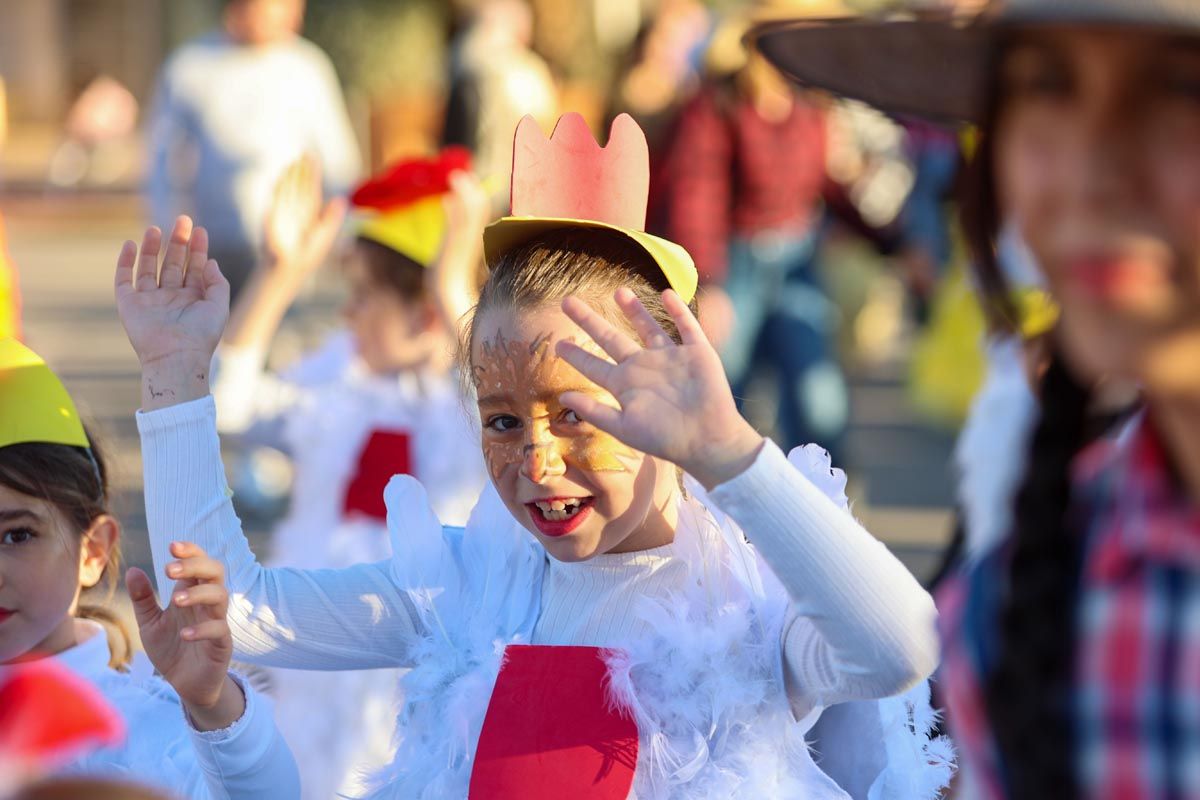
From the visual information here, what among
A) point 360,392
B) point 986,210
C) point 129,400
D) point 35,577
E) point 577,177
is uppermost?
point 986,210

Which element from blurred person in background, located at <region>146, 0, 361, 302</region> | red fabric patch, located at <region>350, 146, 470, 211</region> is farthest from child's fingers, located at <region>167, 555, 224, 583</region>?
blurred person in background, located at <region>146, 0, 361, 302</region>

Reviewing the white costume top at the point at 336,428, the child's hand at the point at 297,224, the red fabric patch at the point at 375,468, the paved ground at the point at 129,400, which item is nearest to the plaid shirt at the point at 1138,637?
the paved ground at the point at 129,400

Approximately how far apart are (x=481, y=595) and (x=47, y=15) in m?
26.5

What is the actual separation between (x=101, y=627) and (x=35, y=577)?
0.26 meters

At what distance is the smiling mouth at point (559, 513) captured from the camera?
2.31 m

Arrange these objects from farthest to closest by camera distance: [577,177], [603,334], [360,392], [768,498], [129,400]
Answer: [129,400] < [360,392] < [577,177] < [603,334] < [768,498]

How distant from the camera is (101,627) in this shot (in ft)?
9.24

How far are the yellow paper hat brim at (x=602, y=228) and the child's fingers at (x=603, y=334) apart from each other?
1.64ft

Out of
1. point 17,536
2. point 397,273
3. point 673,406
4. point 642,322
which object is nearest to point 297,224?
point 397,273

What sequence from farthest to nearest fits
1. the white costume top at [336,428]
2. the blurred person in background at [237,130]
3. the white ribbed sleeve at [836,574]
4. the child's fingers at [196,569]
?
the blurred person in background at [237,130] → the white costume top at [336,428] → the child's fingers at [196,569] → the white ribbed sleeve at [836,574]

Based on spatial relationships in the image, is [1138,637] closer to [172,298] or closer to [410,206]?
[172,298]

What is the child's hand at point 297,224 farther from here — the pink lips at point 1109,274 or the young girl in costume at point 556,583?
the pink lips at point 1109,274

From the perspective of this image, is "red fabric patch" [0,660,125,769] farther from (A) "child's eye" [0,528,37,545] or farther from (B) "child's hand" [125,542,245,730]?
(A) "child's eye" [0,528,37,545]

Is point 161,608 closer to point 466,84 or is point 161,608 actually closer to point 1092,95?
point 1092,95
